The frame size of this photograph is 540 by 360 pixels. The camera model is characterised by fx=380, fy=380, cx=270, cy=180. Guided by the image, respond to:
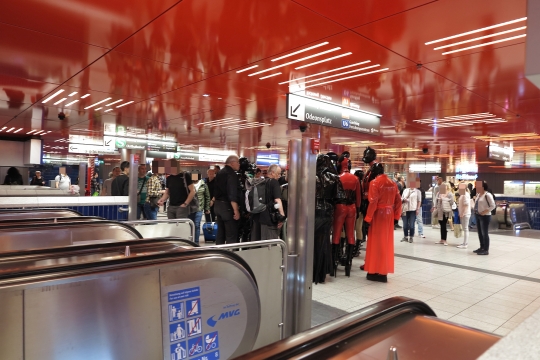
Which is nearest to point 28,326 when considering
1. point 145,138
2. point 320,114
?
point 320,114

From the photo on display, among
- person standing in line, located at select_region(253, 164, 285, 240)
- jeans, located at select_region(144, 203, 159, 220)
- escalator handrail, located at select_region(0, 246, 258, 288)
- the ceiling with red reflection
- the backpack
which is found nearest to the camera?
escalator handrail, located at select_region(0, 246, 258, 288)

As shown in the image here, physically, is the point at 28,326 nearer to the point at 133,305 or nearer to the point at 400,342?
the point at 133,305

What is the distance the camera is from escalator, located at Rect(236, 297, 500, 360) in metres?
1.33

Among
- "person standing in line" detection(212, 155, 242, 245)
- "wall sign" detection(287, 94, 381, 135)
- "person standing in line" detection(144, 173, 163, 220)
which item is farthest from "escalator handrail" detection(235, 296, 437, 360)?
"person standing in line" detection(144, 173, 163, 220)

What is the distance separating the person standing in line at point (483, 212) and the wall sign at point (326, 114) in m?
3.37

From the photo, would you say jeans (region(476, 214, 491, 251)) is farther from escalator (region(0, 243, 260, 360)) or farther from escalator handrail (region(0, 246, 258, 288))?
escalator handrail (region(0, 246, 258, 288))

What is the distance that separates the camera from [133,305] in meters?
2.37

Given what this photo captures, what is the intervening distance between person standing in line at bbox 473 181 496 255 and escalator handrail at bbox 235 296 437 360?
854 centimetres

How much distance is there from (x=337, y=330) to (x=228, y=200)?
550cm

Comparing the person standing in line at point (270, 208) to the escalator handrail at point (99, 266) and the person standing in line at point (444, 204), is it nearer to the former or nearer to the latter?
the escalator handrail at point (99, 266)

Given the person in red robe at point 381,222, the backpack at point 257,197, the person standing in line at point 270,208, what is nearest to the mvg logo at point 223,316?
the person standing in line at point 270,208

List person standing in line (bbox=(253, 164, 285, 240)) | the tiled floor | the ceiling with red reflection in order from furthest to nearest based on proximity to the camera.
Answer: person standing in line (bbox=(253, 164, 285, 240))
the tiled floor
the ceiling with red reflection

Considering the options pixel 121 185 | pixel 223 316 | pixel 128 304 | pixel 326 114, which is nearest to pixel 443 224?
pixel 326 114

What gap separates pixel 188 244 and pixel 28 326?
4.76 ft
